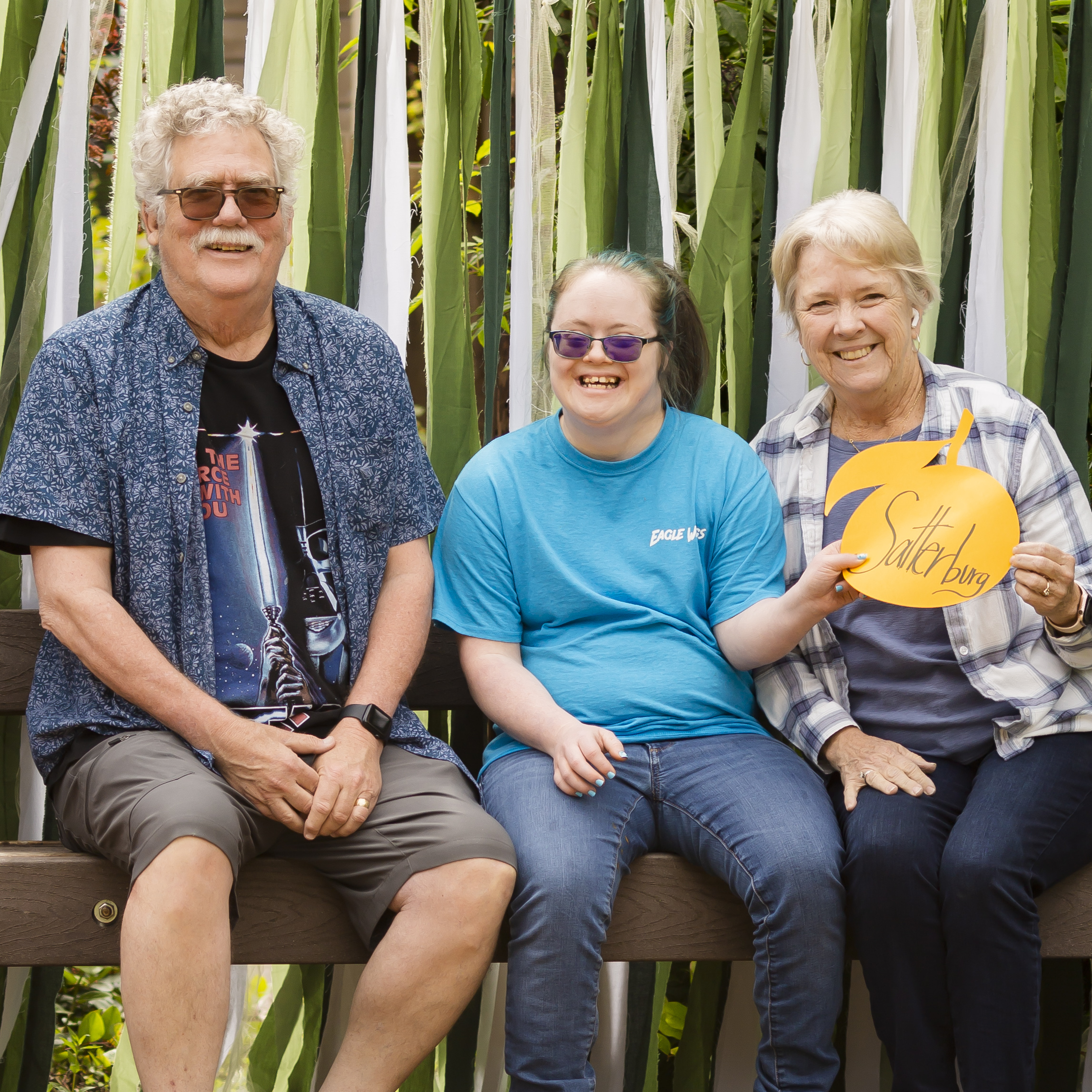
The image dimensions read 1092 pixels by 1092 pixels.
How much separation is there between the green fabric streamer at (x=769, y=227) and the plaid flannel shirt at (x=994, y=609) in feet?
1.35

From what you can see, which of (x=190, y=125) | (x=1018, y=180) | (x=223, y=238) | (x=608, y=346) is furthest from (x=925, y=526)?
(x=190, y=125)

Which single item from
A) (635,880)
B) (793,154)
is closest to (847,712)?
(635,880)

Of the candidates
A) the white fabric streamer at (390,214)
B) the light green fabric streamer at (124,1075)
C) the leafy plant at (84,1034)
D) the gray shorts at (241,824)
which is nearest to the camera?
the gray shorts at (241,824)

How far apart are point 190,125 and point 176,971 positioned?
143 cm

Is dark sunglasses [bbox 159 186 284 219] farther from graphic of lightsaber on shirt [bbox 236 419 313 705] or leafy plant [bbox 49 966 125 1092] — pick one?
leafy plant [bbox 49 966 125 1092]

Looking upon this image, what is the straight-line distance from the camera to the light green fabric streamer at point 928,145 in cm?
271

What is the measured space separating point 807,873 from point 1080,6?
2048 millimetres

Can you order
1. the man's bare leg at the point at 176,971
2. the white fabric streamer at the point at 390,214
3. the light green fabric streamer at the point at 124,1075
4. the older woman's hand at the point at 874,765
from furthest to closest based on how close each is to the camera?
1. the white fabric streamer at the point at 390,214
2. the light green fabric streamer at the point at 124,1075
3. the older woman's hand at the point at 874,765
4. the man's bare leg at the point at 176,971

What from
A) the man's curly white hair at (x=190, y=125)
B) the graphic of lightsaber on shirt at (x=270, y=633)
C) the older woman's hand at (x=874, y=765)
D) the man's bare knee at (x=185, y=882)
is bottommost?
the man's bare knee at (x=185, y=882)

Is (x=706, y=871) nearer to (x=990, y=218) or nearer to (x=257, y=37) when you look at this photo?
(x=990, y=218)

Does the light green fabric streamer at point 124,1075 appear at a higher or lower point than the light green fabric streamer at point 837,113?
lower

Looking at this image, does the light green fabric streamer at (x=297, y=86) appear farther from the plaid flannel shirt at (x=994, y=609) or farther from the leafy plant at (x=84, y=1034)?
the leafy plant at (x=84, y=1034)

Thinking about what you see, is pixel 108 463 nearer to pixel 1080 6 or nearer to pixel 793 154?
pixel 793 154

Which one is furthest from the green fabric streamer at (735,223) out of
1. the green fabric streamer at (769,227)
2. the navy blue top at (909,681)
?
the navy blue top at (909,681)
